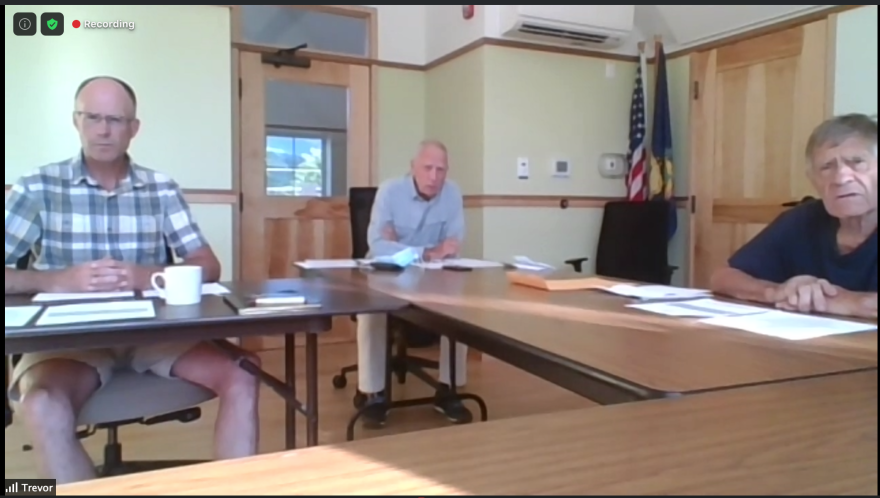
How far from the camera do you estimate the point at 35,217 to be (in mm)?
1807

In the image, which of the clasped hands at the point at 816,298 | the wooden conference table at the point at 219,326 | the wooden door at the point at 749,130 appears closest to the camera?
the wooden conference table at the point at 219,326

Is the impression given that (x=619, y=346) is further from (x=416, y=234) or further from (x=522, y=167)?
(x=522, y=167)

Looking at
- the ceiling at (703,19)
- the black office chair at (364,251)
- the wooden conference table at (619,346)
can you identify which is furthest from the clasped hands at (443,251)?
the ceiling at (703,19)

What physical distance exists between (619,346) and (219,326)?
2.55ft

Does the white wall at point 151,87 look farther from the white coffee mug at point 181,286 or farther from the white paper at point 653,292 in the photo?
the white paper at point 653,292

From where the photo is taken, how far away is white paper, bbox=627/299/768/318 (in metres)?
1.40

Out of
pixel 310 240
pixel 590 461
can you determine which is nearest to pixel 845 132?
pixel 590 461

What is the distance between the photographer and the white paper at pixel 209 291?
61.9 inches

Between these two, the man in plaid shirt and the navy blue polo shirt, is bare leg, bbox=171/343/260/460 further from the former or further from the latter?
the navy blue polo shirt

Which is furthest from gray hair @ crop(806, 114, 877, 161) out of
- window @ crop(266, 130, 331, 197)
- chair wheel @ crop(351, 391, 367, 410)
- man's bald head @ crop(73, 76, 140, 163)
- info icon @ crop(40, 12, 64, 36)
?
window @ crop(266, 130, 331, 197)

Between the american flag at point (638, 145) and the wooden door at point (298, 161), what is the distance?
5.74 ft

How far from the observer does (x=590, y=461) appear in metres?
0.59

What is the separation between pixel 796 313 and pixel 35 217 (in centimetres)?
192

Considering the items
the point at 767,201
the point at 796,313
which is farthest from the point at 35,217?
the point at 767,201
